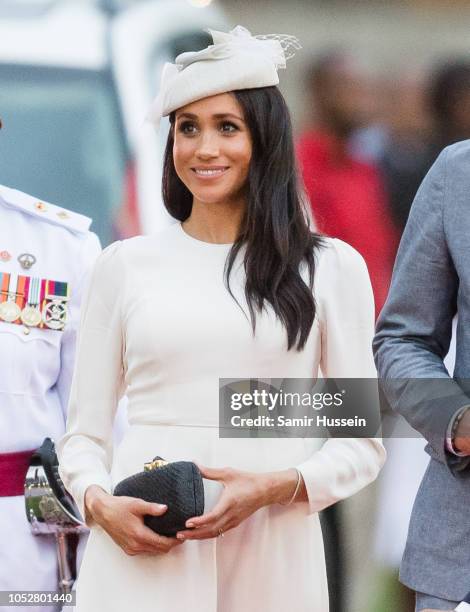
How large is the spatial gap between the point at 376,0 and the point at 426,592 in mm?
1380

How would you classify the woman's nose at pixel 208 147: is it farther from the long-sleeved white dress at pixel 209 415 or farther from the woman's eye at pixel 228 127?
the long-sleeved white dress at pixel 209 415

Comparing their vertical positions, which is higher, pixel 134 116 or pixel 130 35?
pixel 130 35

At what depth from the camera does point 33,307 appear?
2545mm

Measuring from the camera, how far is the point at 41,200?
2.65 metres

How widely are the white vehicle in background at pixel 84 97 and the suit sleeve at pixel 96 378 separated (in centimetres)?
49

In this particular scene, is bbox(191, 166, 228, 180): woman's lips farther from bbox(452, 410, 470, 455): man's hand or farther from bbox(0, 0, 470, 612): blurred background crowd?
bbox(452, 410, 470, 455): man's hand

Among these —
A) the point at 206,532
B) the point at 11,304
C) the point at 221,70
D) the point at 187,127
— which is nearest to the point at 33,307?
the point at 11,304

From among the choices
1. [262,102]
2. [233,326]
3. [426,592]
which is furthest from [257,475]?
[262,102]

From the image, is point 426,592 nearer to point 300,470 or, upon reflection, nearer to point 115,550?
point 300,470

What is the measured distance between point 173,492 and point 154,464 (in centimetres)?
8

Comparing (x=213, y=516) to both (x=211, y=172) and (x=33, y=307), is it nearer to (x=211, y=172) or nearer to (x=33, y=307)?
(x=211, y=172)

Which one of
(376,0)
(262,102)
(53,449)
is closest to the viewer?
(262,102)

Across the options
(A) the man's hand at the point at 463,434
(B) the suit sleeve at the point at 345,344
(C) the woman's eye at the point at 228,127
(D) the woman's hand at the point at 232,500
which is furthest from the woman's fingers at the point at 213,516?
(C) the woman's eye at the point at 228,127

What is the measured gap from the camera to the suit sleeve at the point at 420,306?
164cm
